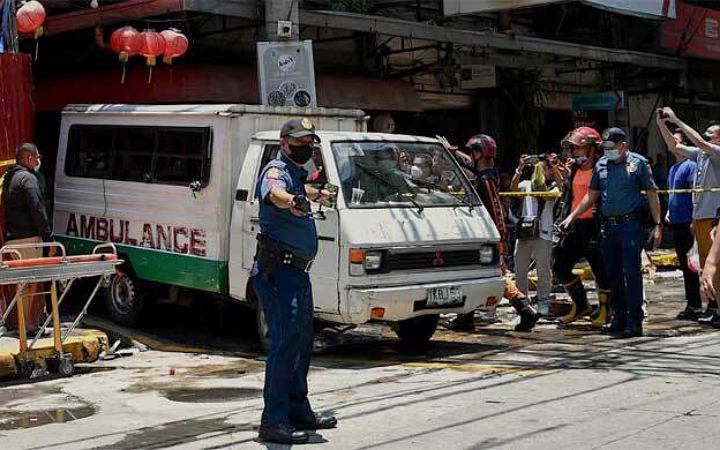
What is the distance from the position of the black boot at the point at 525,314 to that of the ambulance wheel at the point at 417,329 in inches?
40.9

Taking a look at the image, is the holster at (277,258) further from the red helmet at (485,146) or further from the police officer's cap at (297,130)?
the red helmet at (485,146)

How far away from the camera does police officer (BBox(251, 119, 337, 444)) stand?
6711 mm

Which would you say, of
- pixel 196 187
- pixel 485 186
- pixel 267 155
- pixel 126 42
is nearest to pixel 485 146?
pixel 485 186

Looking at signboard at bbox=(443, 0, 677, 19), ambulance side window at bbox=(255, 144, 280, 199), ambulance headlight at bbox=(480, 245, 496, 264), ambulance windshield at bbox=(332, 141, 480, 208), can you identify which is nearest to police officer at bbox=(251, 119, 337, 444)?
ambulance windshield at bbox=(332, 141, 480, 208)

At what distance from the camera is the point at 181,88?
14.9 metres

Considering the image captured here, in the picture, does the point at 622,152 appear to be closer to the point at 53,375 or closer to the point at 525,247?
the point at 525,247

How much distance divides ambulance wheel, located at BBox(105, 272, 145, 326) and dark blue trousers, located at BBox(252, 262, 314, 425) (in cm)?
507

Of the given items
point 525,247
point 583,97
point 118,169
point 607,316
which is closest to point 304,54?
point 118,169

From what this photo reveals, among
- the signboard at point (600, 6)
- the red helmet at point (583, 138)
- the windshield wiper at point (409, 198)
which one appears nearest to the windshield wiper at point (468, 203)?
the windshield wiper at point (409, 198)

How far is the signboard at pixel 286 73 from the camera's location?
43.0 feet

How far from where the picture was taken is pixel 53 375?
9.52 meters

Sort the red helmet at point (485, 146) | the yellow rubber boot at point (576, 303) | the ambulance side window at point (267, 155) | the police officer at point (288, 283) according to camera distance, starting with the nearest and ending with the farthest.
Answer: the police officer at point (288, 283)
the ambulance side window at point (267, 155)
the red helmet at point (485, 146)
the yellow rubber boot at point (576, 303)

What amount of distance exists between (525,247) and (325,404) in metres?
4.62

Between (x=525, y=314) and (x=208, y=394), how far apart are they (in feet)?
13.1
